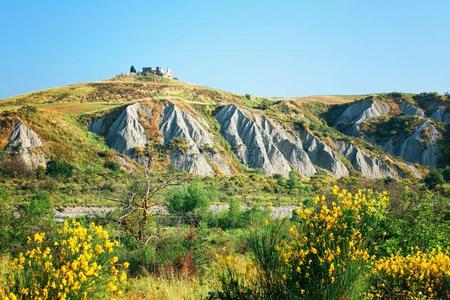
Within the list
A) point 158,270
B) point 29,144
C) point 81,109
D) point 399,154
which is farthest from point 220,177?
point 158,270

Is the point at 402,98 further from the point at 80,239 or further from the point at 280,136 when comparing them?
the point at 80,239

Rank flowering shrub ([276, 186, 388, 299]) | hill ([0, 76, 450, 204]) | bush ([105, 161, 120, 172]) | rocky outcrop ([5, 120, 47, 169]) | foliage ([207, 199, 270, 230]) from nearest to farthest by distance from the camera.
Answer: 1. flowering shrub ([276, 186, 388, 299])
2. foliage ([207, 199, 270, 230])
3. rocky outcrop ([5, 120, 47, 169])
4. hill ([0, 76, 450, 204])
5. bush ([105, 161, 120, 172])

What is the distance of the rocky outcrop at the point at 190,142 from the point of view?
67125mm

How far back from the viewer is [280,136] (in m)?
79.9

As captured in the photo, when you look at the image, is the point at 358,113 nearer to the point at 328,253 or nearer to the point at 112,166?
the point at 112,166

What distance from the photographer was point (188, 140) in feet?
232

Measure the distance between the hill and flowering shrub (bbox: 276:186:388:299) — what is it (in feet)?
132

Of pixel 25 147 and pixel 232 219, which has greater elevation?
pixel 25 147

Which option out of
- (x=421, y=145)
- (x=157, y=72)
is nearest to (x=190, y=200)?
(x=421, y=145)

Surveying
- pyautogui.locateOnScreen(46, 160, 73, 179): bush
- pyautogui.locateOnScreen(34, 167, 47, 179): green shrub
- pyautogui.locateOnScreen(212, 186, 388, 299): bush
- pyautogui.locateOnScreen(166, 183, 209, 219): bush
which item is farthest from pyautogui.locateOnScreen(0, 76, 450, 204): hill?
pyautogui.locateOnScreen(212, 186, 388, 299): bush

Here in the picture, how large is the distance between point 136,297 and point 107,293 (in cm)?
222

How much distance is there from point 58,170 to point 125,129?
57.3 feet

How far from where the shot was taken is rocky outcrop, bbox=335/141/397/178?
256ft

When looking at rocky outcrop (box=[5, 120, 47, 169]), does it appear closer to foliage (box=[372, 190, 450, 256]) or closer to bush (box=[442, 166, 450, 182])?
foliage (box=[372, 190, 450, 256])
